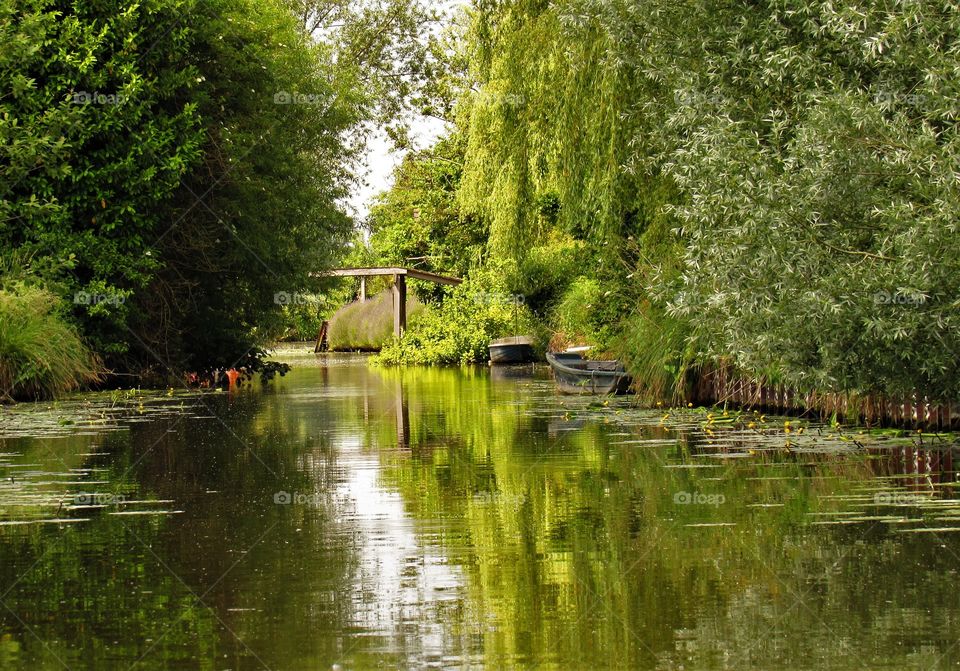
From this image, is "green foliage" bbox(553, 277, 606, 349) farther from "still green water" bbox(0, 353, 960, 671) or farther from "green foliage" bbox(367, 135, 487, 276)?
"still green water" bbox(0, 353, 960, 671)

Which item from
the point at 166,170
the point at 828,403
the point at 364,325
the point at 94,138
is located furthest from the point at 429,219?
the point at 828,403

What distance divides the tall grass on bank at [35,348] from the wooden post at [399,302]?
29.1m

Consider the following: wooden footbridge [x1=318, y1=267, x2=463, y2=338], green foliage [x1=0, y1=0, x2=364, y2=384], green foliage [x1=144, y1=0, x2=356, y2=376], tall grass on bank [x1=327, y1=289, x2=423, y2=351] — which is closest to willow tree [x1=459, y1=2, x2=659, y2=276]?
green foliage [x1=0, y1=0, x2=364, y2=384]

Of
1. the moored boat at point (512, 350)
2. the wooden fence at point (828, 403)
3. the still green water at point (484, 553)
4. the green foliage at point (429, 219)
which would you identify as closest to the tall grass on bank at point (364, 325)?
the green foliage at point (429, 219)

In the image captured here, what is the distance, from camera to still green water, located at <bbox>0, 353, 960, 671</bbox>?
22.3 feet

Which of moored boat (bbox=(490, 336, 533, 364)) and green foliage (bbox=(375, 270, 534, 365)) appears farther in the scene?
green foliage (bbox=(375, 270, 534, 365))

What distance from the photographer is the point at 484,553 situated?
9.34 meters

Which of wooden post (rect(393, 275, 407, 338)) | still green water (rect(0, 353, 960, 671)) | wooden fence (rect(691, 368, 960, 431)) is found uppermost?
wooden post (rect(393, 275, 407, 338))

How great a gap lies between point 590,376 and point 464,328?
26.2 metres

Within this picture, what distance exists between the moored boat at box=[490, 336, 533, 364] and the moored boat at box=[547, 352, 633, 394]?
2019 centimetres

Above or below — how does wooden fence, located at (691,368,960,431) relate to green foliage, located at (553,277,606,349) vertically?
below

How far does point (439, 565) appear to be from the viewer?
8.91 metres

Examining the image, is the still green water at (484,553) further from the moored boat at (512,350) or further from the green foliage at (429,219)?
the green foliage at (429,219)

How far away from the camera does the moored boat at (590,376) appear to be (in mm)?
27156
